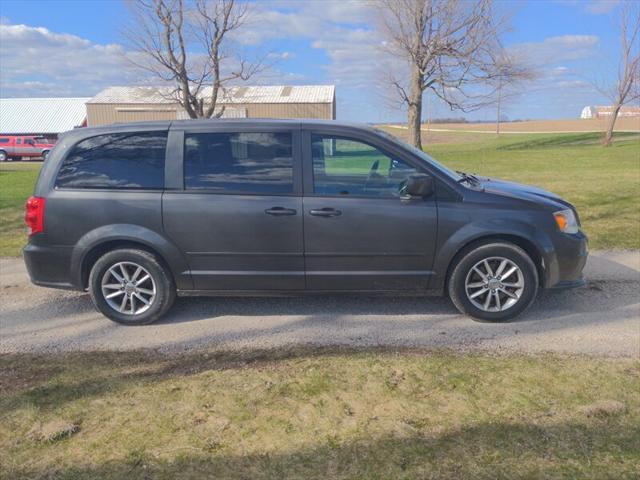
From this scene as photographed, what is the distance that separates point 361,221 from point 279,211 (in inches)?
28.4

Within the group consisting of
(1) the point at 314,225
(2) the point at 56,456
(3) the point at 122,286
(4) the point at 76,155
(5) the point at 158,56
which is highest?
(5) the point at 158,56

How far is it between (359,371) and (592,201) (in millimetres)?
9261

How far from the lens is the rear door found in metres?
4.59

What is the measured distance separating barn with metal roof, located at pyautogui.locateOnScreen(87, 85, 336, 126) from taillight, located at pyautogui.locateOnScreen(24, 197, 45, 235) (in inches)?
1543

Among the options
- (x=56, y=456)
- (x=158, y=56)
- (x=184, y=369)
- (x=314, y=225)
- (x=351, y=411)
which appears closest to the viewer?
(x=56, y=456)

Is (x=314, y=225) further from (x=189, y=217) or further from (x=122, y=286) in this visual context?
(x=122, y=286)

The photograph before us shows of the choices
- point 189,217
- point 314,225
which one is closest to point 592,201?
point 314,225

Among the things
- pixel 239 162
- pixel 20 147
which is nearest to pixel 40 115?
pixel 20 147

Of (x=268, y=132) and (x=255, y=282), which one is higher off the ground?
(x=268, y=132)

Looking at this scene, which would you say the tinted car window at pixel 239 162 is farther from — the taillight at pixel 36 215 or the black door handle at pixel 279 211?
the taillight at pixel 36 215

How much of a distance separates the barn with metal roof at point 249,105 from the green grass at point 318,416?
134 feet

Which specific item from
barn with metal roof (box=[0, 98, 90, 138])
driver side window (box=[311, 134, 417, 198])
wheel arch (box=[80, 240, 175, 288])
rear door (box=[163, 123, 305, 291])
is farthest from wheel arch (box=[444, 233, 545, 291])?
barn with metal roof (box=[0, 98, 90, 138])

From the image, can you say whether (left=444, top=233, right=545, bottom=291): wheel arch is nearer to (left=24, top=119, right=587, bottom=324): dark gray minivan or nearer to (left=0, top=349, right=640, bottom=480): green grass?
(left=24, top=119, right=587, bottom=324): dark gray minivan

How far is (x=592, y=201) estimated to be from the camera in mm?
10953
